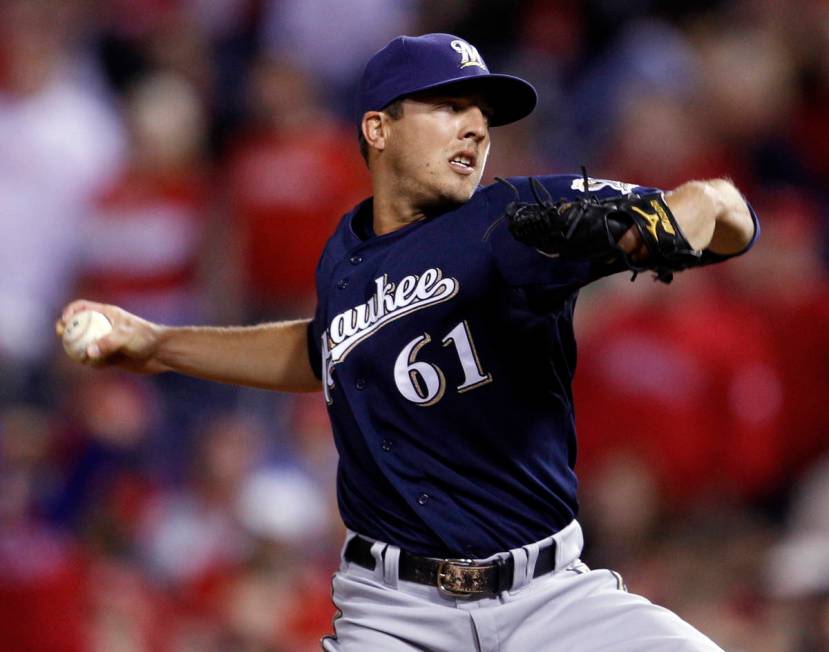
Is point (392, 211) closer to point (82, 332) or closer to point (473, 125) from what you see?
point (473, 125)

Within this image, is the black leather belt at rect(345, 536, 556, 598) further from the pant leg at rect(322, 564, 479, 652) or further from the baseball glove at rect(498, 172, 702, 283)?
the baseball glove at rect(498, 172, 702, 283)

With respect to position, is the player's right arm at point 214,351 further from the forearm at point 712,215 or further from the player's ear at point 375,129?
the forearm at point 712,215

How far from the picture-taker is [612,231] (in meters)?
2.82

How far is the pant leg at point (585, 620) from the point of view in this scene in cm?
320

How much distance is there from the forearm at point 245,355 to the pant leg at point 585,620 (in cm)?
93

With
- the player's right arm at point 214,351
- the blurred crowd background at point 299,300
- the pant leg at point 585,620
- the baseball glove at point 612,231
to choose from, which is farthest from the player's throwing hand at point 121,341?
the blurred crowd background at point 299,300

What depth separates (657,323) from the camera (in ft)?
21.4

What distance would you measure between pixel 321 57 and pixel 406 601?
18.6 ft

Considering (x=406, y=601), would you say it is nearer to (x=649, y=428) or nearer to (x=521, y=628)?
(x=521, y=628)

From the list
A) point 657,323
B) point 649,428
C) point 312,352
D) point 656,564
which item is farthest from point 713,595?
point 312,352

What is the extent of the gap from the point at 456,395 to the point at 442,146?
60 centimetres

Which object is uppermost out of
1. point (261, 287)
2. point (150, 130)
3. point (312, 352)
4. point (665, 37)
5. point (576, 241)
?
point (665, 37)

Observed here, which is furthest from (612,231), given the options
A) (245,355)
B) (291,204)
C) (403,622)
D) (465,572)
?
(291,204)

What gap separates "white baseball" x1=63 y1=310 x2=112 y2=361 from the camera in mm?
3863
